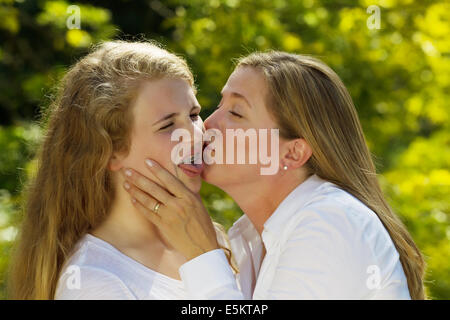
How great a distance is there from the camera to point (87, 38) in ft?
16.9

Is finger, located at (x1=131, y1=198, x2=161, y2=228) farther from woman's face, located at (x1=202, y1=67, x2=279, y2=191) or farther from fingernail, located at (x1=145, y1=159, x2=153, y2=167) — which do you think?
woman's face, located at (x1=202, y1=67, x2=279, y2=191)

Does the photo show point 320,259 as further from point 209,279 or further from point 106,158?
point 106,158

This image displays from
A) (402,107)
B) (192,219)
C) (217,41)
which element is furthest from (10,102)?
(192,219)

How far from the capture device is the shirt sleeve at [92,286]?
2.41m

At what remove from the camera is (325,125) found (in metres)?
2.80

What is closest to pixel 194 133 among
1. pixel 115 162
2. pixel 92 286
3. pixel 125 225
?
pixel 115 162

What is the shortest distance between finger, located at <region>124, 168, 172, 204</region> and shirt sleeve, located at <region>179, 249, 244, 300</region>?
32 cm

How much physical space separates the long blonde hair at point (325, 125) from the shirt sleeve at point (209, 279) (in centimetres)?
65

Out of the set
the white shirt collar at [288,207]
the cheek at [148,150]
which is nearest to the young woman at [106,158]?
the cheek at [148,150]

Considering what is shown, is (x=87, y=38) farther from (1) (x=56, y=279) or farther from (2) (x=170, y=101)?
(1) (x=56, y=279)

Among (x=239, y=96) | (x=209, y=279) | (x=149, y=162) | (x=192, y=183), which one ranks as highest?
(x=239, y=96)

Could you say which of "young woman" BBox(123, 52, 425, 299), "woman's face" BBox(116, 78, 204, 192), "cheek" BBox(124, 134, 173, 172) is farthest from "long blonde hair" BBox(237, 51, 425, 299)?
"cheek" BBox(124, 134, 173, 172)

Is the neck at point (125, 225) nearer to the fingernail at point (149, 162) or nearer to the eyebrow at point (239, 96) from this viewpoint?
the fingernail at point (149, 162)

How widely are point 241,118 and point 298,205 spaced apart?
50cm
